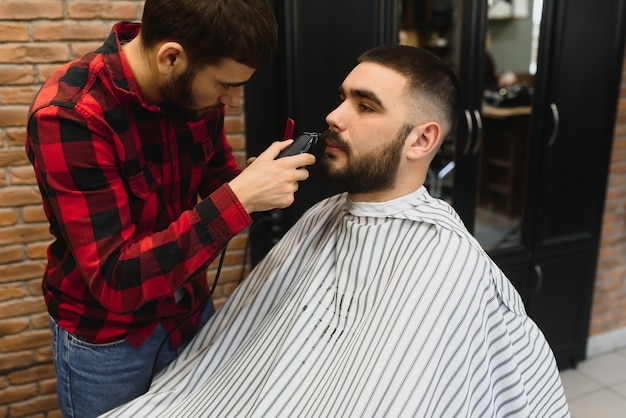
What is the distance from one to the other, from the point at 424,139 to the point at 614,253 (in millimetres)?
2245

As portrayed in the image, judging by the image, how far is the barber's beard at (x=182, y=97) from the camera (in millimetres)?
1170

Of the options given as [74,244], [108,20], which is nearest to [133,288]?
[74,244]

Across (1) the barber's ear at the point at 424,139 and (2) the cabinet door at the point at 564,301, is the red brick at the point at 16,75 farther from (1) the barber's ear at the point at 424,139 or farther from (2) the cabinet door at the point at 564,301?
(2) the cabinet door at the point at 564,301

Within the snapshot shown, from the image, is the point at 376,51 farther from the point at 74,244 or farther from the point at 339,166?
the point at 74,244

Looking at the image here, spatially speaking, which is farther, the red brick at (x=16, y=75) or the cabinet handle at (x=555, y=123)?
the cabinet handle at (x=555, y=123)

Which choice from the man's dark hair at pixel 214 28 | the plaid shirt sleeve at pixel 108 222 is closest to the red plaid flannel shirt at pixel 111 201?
the plaid shirt sleeve at pixel 108 222

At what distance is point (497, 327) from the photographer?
50.3 inches

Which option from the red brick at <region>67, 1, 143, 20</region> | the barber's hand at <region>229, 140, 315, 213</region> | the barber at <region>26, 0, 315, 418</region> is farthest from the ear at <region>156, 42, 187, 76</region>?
the red brick at <region>67, 1, 143, 20</region>

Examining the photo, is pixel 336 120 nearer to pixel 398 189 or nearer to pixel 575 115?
pixel 398 189

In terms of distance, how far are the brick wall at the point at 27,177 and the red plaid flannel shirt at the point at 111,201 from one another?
2.27 feet

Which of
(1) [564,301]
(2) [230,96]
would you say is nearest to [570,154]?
(1) [564,301]

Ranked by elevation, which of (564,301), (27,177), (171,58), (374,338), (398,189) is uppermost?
(171,58)

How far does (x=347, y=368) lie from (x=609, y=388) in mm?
2193

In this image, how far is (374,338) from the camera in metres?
1.23
